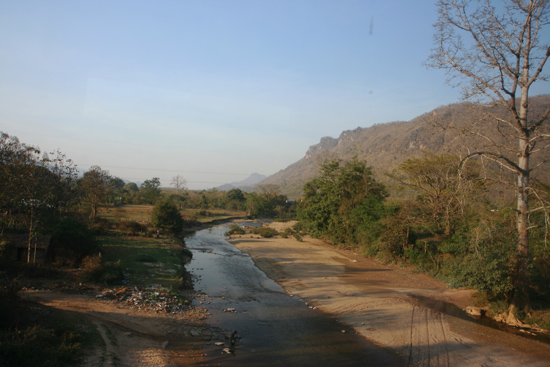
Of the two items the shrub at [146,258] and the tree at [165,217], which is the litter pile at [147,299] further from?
the tree at [165,217]

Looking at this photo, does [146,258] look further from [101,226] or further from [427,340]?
[427,340]

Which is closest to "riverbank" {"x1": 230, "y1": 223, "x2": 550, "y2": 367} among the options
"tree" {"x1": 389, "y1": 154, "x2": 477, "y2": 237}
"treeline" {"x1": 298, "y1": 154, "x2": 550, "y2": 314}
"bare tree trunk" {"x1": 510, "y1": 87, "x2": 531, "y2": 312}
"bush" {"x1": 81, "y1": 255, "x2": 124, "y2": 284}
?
"treeline" {"x1": 298, "y1": 154, "x2": 550, "y2": 314}

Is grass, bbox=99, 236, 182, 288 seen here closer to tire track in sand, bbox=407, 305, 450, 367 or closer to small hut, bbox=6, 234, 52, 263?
small hut, bbox=6, 234, 52, 263

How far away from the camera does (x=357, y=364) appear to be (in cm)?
929

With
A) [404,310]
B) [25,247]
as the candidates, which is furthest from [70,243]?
[404,310]

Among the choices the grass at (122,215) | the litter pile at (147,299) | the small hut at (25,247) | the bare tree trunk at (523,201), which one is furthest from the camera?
the grass at (122,215)

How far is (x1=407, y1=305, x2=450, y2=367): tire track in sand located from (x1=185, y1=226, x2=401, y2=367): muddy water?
895 mm

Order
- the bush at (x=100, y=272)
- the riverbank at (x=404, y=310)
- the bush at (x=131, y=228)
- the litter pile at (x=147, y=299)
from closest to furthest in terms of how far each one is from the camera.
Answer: the riverbank at (x=404, y=310) → the litter pile at (x=147, y=299) → the bush at (x=100, y=272) → the bush at (x=131, y=228)

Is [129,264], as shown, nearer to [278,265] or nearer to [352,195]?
[278,265]

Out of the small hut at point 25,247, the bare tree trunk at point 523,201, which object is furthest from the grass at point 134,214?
the bare tree trunk at point 523,201

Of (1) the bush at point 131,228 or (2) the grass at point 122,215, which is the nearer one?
(1) the bush at point 131,228

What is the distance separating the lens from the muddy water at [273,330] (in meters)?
9.38

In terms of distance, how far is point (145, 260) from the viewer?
20000mm

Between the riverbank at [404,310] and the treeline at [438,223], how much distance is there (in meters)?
1.61
